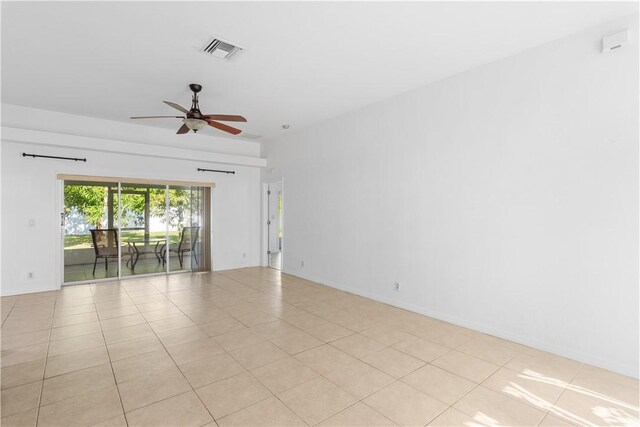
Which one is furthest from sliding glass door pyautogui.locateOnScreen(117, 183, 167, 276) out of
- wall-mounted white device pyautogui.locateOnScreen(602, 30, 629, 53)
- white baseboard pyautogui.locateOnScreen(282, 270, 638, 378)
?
wall-mounted white device pyautogui.locateOnScreen(602, 30, 629, 53)

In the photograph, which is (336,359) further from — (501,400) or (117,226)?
(117,226)

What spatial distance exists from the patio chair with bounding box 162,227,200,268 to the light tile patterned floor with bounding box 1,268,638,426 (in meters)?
2.60

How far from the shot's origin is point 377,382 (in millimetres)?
2545

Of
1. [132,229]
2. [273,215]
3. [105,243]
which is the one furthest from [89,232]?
[273,215]

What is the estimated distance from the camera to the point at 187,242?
7.05 meters

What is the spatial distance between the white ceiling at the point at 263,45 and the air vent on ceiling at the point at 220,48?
→ 8 centimetres

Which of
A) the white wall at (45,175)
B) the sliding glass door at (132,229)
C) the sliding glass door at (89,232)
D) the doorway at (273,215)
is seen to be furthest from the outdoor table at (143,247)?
the doorway at (273,215)

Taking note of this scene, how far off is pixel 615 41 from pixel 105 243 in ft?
25.6

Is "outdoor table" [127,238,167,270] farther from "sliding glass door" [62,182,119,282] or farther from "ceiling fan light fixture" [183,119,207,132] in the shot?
"ceiling fan light fixture" [183,119,207,132]

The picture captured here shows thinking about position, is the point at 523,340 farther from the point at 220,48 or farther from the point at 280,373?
the point at 220,48

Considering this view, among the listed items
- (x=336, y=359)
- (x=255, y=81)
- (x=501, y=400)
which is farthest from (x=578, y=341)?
(x=255, y=81)

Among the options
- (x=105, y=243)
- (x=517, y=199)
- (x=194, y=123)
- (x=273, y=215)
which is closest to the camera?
(x=517, y=199)

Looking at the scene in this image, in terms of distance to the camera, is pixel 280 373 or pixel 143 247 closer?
pixel 280 373

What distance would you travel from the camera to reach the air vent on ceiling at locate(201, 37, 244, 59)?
3.14 metres
